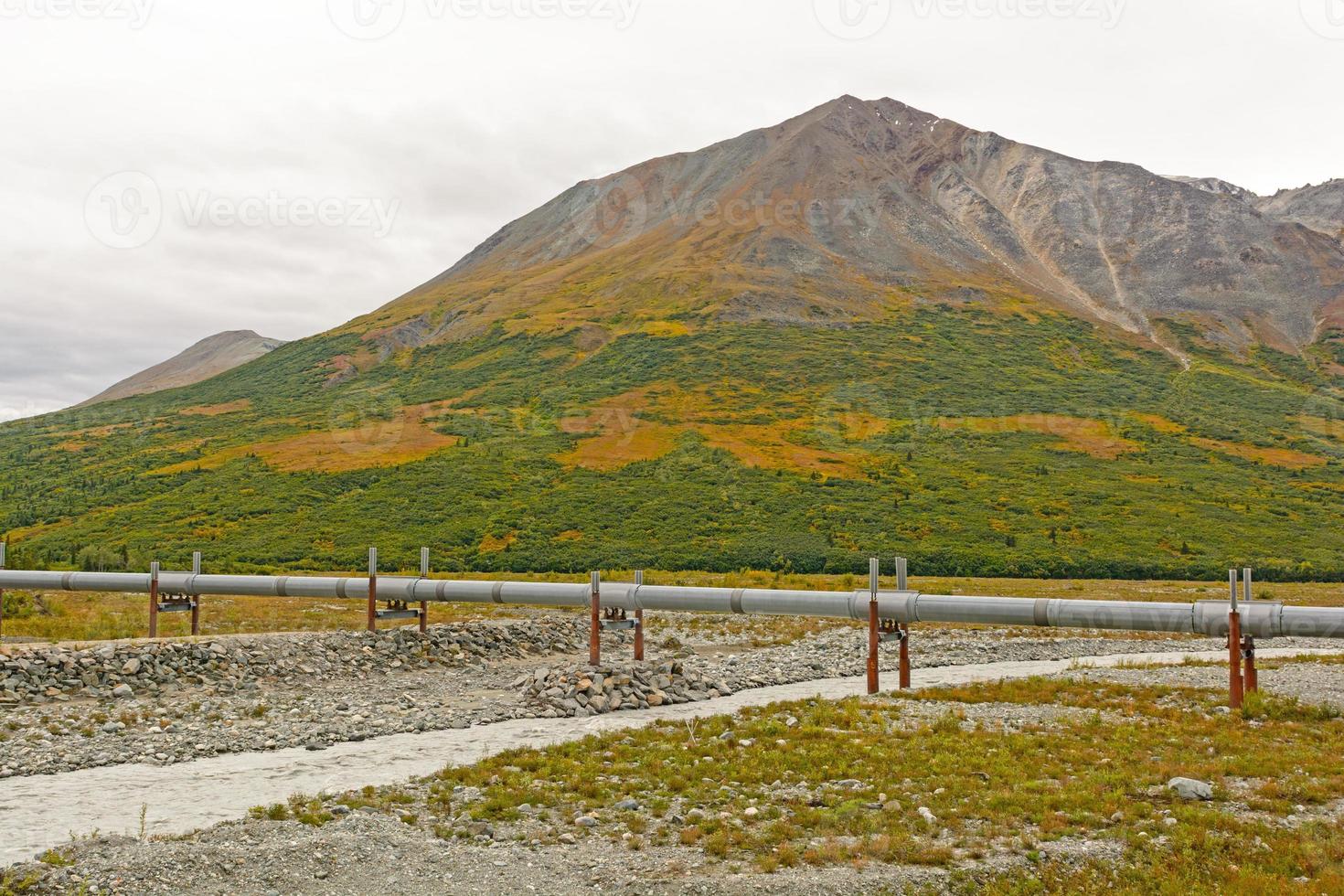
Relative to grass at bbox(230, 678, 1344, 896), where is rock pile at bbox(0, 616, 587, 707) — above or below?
below

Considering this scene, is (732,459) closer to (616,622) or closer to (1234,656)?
(616,622)

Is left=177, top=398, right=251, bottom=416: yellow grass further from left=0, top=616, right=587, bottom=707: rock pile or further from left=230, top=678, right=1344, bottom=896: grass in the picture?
left=230, top=678, right=1344, bottom=896: grass

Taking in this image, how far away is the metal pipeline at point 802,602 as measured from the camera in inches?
806

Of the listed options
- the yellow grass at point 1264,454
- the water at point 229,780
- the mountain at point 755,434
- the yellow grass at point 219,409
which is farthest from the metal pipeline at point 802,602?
the yellow grass at point 219,409

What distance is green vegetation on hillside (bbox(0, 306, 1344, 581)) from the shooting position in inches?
3093

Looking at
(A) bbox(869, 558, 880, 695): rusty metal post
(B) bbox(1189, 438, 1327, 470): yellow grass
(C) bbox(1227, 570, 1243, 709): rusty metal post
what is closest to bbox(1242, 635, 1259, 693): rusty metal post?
(C) bbox(1227, 570, 1243, 709): rusty metal post

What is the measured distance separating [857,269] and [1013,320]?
108 feet

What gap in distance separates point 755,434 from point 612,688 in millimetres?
89101

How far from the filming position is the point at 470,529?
83688 millimetres

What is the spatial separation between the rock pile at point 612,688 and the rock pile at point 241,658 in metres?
6.37

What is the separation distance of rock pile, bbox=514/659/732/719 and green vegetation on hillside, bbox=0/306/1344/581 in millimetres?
43340

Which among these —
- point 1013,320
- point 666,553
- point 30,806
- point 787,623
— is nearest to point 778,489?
Result: point 666,553

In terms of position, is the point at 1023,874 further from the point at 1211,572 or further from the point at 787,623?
Answer: the point at 1211,572

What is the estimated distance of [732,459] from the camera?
102 m
